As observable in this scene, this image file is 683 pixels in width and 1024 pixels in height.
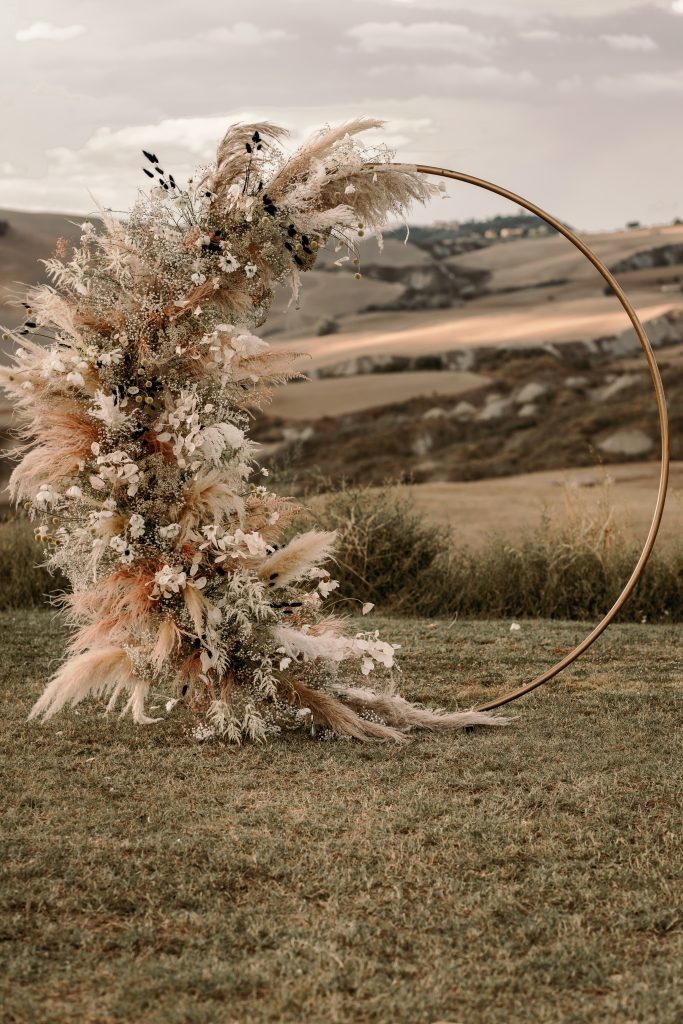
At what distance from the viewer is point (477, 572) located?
356 inches

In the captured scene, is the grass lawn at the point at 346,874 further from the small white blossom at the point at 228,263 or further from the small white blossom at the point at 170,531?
the small white blossom at the point at 228,263

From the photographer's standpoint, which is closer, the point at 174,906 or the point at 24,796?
the point at 174,906

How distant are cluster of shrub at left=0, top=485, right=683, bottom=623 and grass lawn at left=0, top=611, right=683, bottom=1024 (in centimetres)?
315

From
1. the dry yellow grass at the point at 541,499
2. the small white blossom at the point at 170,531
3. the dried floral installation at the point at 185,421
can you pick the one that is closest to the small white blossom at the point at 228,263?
the dried floral installation at the point at 185,421

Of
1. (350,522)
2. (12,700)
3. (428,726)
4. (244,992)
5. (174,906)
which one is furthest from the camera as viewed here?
(350,522)

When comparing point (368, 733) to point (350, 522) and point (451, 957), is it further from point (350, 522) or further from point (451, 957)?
point (350, 522)

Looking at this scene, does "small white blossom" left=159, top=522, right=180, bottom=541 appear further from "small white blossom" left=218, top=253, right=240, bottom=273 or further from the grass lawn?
"small white blossom" left=218, top=253, right=240, bottom=273

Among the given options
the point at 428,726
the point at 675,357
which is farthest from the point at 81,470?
the point at 675,357

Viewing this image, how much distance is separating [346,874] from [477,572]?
561cm

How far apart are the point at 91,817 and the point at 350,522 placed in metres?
4.92

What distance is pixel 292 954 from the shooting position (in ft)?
10.0

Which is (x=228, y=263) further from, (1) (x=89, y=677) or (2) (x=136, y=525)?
(1) (x=89, y=677)

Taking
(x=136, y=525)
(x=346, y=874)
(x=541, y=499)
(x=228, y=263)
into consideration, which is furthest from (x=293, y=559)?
(x=541, y=499)

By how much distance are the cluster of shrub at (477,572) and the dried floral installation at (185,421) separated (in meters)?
3.58
